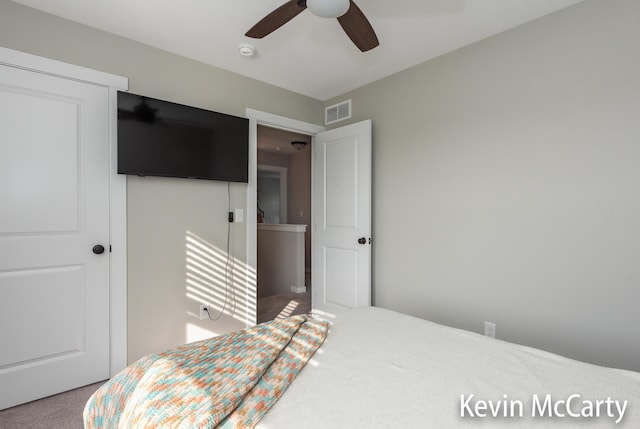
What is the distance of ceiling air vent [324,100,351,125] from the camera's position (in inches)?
136

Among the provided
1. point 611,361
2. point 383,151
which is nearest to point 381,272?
point 383,151

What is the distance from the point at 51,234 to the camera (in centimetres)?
215

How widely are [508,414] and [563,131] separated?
6.01 ft

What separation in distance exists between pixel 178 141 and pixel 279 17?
129cm

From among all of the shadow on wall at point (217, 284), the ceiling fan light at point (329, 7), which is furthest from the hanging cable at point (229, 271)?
the ceiling fan light at point (329, 7)

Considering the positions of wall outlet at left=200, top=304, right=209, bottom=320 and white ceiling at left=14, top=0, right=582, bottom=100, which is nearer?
white ceiling at left=14, top=0, right=582, bottom=100

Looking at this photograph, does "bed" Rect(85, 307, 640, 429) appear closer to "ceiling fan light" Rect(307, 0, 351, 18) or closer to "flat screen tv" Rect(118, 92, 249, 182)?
"ceiling fan light" Rect(307, 0, 351, 18)

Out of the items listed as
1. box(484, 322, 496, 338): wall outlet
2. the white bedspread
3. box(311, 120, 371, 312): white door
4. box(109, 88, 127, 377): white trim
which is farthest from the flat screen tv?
box(484, 322, 496, 338): wall outlet

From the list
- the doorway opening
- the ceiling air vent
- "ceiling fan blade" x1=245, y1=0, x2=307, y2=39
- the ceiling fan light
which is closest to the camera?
the ceiling fan light

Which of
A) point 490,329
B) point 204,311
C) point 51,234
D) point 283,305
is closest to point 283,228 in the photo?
point 283,305

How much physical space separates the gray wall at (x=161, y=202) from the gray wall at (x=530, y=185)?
1540 mm

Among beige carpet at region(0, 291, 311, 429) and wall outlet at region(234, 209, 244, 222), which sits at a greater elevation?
wall outlet at region(234, 209, 244, 222)

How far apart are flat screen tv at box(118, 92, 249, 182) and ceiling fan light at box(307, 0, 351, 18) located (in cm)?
146

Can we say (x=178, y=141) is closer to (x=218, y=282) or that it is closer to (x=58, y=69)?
(x=58, y=69)
